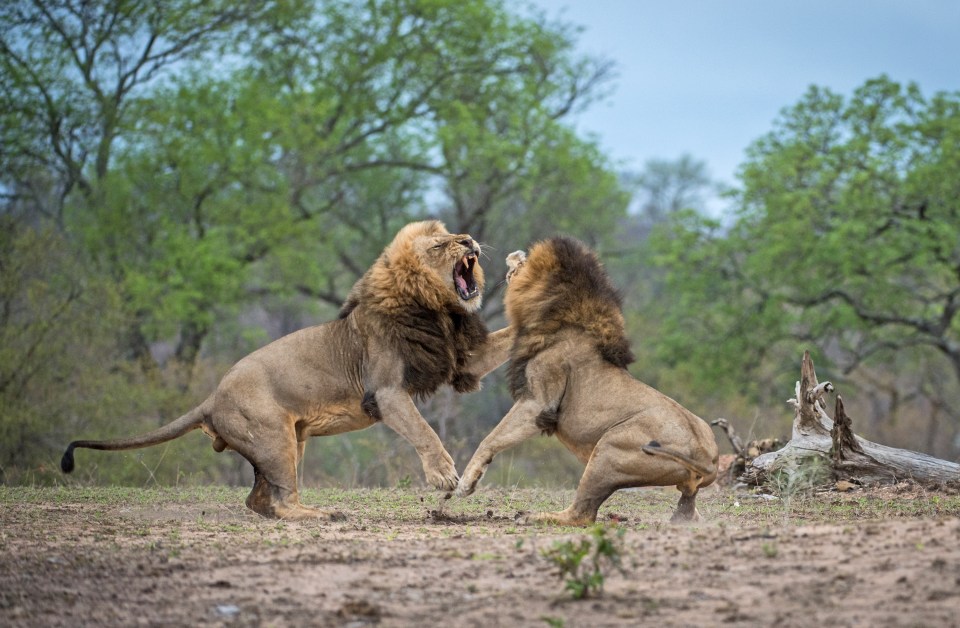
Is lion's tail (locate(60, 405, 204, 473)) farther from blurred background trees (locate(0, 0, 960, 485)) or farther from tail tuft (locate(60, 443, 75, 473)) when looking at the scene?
blurred background trees (locate(0, 0, 960, 485))

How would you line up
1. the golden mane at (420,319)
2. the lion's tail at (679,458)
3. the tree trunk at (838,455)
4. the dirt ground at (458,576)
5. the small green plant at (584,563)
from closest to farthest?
1. the dirt ground at (458,576)
2. the small green plant at (584,563)
3. the lion's tail at (679,458)
4. the golden mane at (420,319)
5. the tree trunk at (838,455)

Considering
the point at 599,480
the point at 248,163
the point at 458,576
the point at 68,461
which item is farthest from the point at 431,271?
the point at 248,163

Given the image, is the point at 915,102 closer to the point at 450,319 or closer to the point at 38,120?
the point at 38,120

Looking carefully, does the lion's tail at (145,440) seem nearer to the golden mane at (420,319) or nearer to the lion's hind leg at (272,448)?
the lion's hind leg at (272,448)

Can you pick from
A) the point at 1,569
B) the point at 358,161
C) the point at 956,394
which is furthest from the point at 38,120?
the point at 956,394

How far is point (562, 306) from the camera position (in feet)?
22.7

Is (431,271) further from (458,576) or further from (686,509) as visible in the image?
(458,576)

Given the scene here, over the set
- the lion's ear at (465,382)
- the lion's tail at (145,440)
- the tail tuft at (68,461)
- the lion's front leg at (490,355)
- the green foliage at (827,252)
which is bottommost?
the tail tuft at (68,461)

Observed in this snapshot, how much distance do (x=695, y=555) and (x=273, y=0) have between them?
2597cm

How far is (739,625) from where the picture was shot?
3967mm

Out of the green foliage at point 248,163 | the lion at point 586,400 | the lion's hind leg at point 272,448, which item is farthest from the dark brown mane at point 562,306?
the green foliage at point 248,163

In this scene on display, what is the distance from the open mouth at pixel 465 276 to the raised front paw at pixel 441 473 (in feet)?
3.58

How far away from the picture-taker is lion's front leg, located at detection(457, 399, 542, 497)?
255 inches

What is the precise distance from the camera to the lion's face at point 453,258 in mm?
7293
